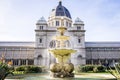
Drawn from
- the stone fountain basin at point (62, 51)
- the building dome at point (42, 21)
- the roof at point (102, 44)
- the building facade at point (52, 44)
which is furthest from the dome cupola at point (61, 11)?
the stone fountain basin at point (62, 51)

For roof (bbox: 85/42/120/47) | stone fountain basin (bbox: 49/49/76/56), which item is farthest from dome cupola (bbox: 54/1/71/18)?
stone fountain basin (bbox: 49/49/76/56)

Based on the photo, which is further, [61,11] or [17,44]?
[61,11]

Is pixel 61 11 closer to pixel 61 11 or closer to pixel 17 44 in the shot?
pixel 61 11

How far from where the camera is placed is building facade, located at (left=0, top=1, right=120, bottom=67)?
5519 cm

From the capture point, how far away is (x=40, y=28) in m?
56.2

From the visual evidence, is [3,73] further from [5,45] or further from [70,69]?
[5,45]

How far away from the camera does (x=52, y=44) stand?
57.1 meters

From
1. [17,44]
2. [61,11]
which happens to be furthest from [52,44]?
[61,11]

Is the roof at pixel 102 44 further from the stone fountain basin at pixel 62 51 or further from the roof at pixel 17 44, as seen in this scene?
the stone fountain basin at pixel 62 51

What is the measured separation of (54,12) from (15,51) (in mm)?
16190

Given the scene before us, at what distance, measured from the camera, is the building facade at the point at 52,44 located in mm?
55188

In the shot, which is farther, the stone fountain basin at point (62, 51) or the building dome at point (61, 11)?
the building dome at point (61, 11)

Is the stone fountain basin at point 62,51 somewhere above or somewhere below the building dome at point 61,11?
below

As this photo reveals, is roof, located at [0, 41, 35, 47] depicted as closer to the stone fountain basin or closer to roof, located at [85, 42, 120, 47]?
roof, located at [85, 42, 120, 47]
